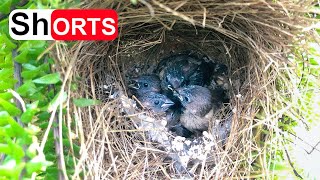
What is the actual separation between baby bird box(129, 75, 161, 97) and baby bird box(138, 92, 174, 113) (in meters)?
0.04

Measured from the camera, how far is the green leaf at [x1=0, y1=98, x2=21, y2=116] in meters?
1.07

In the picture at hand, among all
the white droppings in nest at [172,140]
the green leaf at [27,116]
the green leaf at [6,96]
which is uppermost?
the green leaf at [6,96]

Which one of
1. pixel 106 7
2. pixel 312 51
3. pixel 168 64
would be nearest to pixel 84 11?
pixel 106 7

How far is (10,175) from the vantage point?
0.93 meters

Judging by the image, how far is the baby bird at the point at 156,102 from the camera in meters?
1.95

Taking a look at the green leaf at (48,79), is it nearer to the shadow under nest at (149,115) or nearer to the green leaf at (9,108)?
the green leaf at (9,108)

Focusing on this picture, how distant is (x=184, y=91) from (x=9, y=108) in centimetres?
107

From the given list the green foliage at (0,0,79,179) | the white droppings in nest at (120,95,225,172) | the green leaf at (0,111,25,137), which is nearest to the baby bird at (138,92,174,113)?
the white droppings in nest at (120,95,225,172)

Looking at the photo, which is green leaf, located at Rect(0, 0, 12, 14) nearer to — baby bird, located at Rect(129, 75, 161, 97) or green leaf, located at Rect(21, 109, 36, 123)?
green leaf, located at Rect(21, 109, 36, 123)

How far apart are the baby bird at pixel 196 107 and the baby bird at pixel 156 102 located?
2.9 inches

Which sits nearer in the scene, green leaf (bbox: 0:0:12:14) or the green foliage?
the green foliage

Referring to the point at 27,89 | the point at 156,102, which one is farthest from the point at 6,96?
the point at 156,102

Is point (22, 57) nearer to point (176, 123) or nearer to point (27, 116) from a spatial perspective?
point (27, 116)

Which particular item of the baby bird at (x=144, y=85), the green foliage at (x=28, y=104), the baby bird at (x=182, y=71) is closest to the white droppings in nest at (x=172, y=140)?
the baby bird at (x=144, y=85)
